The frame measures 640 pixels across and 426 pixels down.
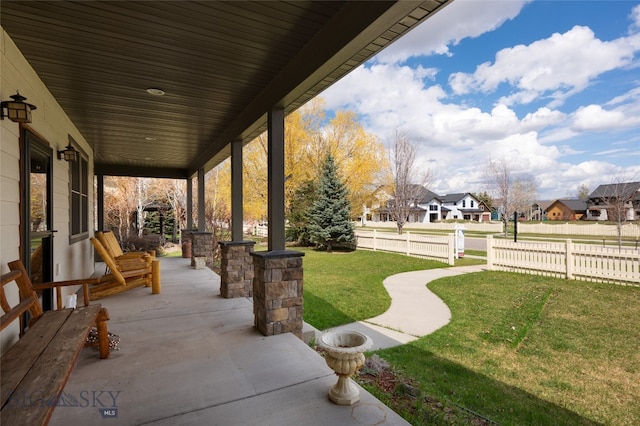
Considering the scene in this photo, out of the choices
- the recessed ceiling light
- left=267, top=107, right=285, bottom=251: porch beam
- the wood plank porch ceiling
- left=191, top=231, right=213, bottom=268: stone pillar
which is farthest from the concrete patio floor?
left=191, top=231, right=213, bottom=268: stone pillar

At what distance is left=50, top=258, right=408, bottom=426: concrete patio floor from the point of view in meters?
2.00

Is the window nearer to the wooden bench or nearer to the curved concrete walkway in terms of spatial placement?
the wooden bench

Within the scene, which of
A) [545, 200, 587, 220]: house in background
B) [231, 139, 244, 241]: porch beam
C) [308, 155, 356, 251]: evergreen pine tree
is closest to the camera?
[231, 139, 244, 241]: porch beam

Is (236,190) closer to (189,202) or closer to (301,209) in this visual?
(189,202)

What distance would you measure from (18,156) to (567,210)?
161 ft

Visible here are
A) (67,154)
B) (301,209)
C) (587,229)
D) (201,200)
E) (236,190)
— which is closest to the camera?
(67,154)

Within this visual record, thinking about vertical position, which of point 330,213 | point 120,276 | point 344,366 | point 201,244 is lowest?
point 344,366

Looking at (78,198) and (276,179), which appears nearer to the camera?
(276,179)

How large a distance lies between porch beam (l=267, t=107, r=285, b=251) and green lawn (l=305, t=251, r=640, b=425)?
165cm

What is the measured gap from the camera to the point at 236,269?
194 inches

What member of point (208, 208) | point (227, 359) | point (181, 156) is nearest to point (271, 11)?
point (227, 359)

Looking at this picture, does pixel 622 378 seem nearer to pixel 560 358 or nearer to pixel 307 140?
pixel 560 358

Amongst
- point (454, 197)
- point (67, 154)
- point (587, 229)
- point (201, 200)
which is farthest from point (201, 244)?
point (454, 197)

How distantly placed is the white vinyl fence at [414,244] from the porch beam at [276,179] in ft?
23.4
